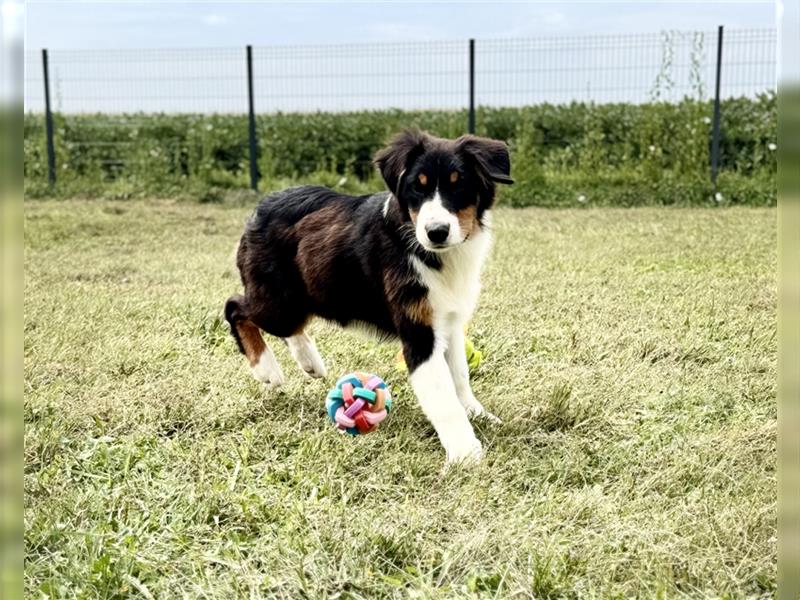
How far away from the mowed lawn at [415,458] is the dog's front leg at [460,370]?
0.12 meters

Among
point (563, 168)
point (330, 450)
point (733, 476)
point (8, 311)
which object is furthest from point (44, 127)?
point (8, 311)

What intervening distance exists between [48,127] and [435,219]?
13.0 m

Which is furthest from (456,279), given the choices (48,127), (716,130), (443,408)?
(48,127)

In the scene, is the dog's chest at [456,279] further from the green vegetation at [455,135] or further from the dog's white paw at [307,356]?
the green vegetation at [455,135]

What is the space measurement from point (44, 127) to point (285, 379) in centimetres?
1260

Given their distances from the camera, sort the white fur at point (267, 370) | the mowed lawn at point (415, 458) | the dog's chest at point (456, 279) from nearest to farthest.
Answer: the mowed lawn at point (415, 458) → the dog's chest at point (456, 279) → the white fur at point (267, 370)

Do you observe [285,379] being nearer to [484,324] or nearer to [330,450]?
[330,450]

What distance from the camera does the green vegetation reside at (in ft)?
42.9

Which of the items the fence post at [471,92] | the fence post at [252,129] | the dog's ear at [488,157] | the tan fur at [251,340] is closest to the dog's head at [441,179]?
the dog's ear at [488,157]

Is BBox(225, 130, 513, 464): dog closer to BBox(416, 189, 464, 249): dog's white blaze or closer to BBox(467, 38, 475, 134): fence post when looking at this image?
BBox(416, 189, 464, 249): dog's white blaze

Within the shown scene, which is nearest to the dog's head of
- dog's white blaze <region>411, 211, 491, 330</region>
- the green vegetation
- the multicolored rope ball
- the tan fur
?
dog's white blaze <region>411, 211, 491, 330</region>

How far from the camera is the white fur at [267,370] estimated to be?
420 centimetres

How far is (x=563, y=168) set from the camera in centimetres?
1391

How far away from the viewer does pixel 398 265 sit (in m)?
3.62
